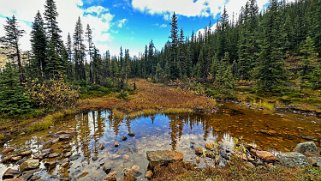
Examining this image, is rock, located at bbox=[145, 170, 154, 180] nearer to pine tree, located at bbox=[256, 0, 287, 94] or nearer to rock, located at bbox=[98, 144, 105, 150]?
rock, located at bbox=[98, 144, 105, 150]

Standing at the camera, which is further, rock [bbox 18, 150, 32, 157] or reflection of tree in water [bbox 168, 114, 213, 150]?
reflection of tree in water [bbox 168, 114, 213, 150]

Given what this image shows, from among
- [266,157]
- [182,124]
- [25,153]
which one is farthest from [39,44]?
[266,157]

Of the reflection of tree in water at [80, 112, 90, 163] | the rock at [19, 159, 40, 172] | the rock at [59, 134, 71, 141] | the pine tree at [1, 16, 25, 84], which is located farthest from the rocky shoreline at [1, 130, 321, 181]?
the pine tree at [1, 16, 25, 84]

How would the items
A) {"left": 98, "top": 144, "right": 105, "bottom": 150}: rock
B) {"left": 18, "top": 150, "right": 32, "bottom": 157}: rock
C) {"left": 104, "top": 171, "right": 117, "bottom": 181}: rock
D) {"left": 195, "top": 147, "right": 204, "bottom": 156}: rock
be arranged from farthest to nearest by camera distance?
{"left": 98, "top": 144, "right": 105, "bottom": 150}: rock < {"left": 18, "top": 150, "right": 32, "bottom": 157}: rock < {"left": 195, "top": 147, "right": 204, "bottom": 156}: rock < {"left": 104, "top": 171, "right": 117, "bottom": 181}: rock

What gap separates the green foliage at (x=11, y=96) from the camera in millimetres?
18203

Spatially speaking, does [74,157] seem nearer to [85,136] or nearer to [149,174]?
[85,136]

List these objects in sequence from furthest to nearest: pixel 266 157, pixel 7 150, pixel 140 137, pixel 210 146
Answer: pixel 140 137
pixel 210 146
pixel 7 150
pixel 266 157

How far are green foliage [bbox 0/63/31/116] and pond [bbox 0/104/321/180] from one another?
5.17 metres

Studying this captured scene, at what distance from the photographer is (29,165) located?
9.69 meters

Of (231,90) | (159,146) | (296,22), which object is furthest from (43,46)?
(296,22)

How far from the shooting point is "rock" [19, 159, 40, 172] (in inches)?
374

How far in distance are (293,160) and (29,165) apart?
1391 cm

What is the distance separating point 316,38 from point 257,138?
145 feet

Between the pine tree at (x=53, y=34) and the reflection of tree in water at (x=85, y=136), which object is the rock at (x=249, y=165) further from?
the pine tree at (x=53, y=34)
